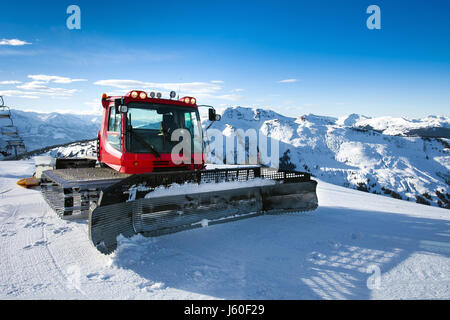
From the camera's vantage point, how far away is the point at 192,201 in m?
4.41

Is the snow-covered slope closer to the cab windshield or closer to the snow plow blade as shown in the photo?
the snow plow blade

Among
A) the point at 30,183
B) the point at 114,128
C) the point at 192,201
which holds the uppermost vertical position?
the point at 114,128

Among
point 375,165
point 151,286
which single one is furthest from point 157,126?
point 375,165

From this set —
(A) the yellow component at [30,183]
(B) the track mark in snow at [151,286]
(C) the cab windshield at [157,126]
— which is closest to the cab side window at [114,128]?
(C) the cab windshield at [157,126]

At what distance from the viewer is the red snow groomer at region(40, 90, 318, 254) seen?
3.83m

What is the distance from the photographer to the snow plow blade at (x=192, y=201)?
362cm

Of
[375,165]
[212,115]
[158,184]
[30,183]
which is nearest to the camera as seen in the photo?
[158,184]

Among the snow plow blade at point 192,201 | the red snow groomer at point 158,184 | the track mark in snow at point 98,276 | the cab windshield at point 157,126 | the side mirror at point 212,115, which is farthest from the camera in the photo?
the side mirror at point 212,115

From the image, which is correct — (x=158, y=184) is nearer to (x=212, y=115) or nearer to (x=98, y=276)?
(x=98, y=276)

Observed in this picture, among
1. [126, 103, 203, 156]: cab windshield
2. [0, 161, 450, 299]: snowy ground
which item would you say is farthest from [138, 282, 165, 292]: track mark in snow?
[126, 103, 203, 156]: cab windshield

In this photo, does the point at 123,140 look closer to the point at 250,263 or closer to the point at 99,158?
the point at 99,158

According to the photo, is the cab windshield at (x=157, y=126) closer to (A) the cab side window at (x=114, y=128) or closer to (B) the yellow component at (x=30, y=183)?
(A) the cab side window at (x=114, y=128)

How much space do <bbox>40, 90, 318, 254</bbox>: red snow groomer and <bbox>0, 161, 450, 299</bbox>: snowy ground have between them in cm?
29

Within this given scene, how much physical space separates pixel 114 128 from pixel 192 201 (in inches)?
96.4
